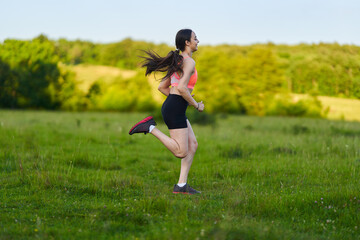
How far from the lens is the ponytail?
540 centimetres

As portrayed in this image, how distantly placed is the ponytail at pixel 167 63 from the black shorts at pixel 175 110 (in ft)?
1.28

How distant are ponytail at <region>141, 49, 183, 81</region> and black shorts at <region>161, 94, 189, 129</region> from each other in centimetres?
39

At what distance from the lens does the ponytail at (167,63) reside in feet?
17.7

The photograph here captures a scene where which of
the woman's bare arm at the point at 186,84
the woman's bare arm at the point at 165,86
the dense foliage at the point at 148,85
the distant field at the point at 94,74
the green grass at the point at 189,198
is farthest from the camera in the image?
the distant field at the point at 94,74

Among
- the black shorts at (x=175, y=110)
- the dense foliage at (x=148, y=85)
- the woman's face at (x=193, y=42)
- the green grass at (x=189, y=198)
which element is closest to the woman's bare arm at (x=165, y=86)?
the black shorts at (x=175, y=110)

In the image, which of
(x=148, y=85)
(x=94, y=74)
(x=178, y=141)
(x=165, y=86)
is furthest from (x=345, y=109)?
(x=94, y=74)

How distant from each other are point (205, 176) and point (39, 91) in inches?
1694

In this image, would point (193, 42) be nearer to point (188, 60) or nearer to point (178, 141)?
point (188, 60)

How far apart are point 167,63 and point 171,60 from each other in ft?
0.29

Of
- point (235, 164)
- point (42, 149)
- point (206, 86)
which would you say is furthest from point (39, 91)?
point (235, 164)

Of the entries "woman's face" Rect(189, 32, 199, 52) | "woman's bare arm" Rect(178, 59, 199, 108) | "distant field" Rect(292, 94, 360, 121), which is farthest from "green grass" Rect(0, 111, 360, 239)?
"distant field" Rect(292, 94, 360, 121)

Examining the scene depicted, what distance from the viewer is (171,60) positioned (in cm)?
551

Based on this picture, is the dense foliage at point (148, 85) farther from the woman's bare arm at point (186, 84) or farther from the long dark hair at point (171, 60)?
the woman's bare arm at point (186, 84)

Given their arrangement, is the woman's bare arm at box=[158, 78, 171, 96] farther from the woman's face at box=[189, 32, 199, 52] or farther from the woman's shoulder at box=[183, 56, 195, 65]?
the woman's face at box=[189, 32, 199, 52]
